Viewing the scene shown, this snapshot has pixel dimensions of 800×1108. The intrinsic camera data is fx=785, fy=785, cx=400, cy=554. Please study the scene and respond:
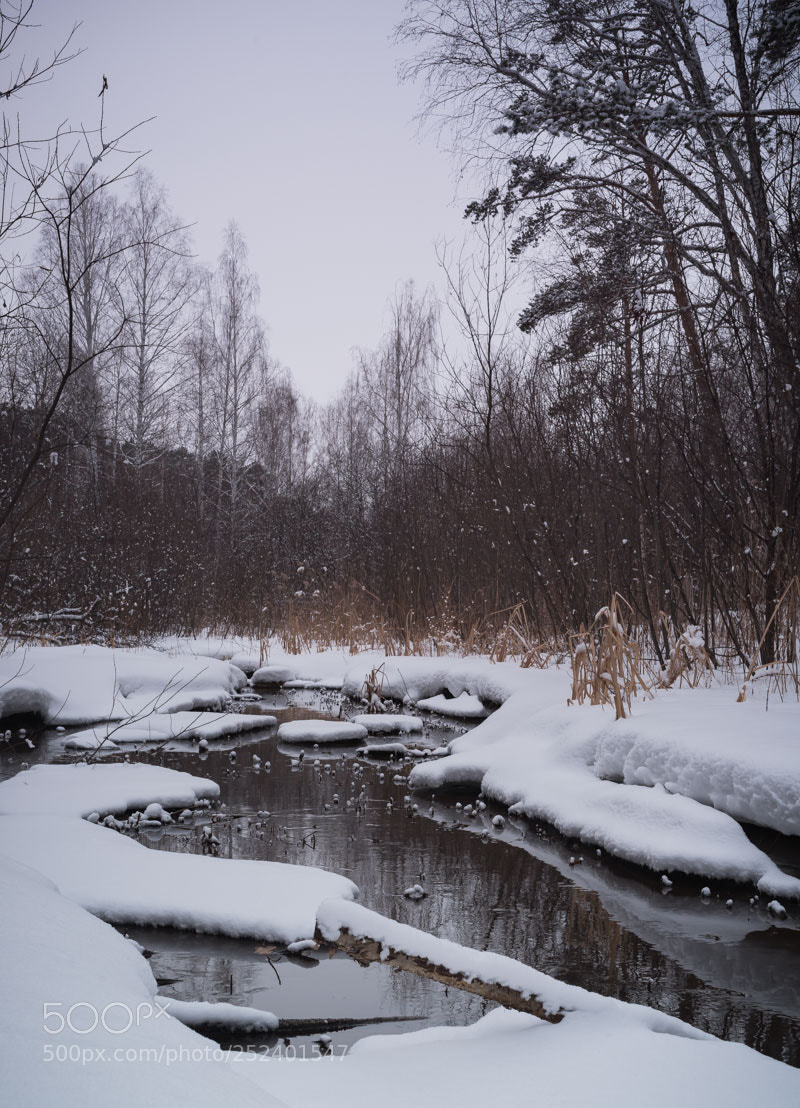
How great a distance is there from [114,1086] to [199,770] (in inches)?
195

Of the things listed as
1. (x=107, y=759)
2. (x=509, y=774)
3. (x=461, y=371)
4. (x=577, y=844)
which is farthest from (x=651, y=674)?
(x=461, y=371)

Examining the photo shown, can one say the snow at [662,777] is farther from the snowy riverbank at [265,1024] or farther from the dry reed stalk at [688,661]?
the snowy riverbank at [265,1024]

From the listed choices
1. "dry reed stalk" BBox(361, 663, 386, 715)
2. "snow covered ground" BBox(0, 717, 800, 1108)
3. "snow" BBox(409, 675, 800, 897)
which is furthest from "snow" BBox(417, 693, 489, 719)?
"snow covered ground" BBox(0, 717, 800, 1108)

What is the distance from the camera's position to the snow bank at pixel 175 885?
286cm

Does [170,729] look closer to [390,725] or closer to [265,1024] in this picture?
[390,725]

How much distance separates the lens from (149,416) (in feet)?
58.5

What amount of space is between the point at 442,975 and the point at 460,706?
5.66 m

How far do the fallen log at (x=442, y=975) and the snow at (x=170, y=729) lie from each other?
4240 millimetres

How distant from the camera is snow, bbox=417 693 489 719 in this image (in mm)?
7492

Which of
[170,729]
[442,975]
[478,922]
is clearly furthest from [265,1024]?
[170,729]

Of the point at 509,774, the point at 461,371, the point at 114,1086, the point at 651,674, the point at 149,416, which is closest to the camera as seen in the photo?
the point at 114,1086

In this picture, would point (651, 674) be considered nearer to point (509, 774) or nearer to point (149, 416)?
point (509, 774)

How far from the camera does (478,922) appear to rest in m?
3.21

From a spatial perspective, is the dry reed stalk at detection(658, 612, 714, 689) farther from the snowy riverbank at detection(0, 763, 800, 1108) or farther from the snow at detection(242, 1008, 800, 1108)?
the snow at detection(242, 1008, 800, 1108)
